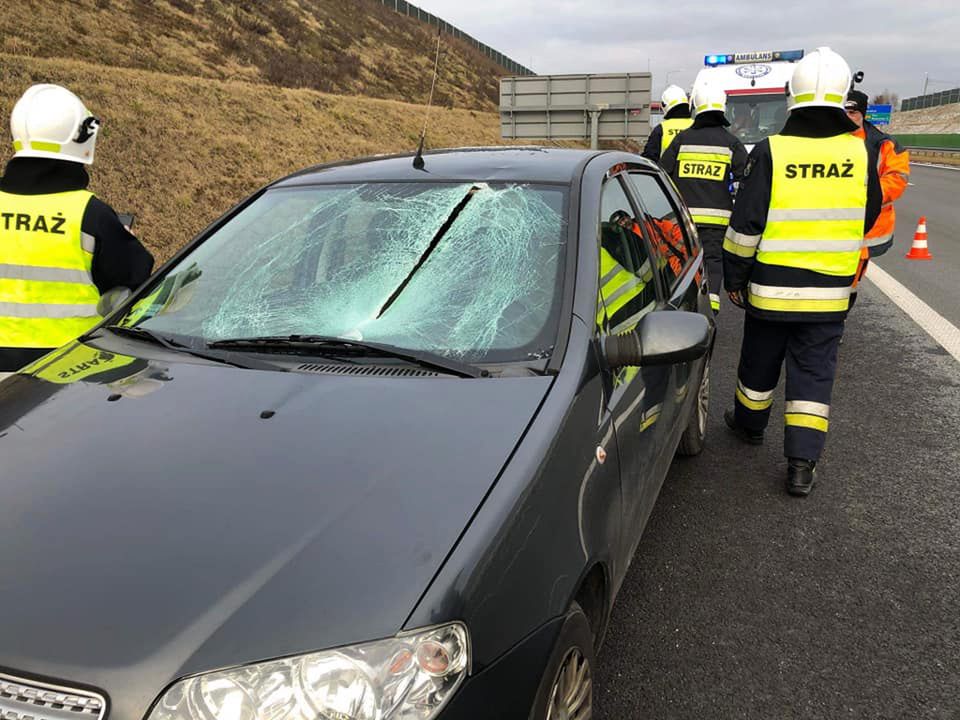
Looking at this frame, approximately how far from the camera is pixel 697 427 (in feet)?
13.6

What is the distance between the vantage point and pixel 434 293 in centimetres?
245

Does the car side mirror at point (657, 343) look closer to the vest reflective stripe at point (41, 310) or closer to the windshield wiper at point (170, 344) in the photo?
the windshield wiper at point (170, 344)

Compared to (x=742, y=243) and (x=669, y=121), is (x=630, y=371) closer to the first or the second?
(x=742, y=243)

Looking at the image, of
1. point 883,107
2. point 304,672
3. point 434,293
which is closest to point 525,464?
point 304,672

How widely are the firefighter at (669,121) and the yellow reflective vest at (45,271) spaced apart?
18.6 feet

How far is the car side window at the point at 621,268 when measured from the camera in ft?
8.15

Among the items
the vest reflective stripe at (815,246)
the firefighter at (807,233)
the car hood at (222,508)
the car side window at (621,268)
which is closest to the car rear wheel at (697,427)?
the firefighter at (807,233)

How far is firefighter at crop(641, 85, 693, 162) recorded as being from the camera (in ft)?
24.3

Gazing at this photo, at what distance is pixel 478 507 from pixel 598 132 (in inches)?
717

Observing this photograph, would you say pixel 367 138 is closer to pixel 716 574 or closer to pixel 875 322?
pixel 875 322

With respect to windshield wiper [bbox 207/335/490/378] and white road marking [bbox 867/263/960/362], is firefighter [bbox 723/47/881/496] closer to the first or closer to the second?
windshield wiper [bbox 207/335/490/378]

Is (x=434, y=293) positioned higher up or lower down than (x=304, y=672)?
higher up

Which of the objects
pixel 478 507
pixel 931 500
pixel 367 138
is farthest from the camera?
pixel 367 138

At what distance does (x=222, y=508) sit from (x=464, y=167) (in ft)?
5.83
